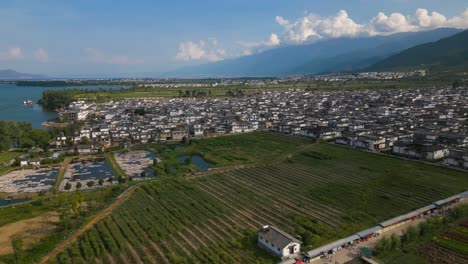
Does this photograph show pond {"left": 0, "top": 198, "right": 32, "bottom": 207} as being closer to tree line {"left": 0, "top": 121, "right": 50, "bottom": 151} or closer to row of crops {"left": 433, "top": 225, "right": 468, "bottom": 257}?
tree line {"left": 0, "top": 121, "right": 50, "bottom": 151}

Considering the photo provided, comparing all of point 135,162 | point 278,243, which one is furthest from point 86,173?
point 278,243

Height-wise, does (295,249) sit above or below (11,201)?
above

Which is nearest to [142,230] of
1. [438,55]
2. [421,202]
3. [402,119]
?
[421,202]

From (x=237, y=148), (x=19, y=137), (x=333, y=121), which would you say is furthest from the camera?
(x=333, y=121)

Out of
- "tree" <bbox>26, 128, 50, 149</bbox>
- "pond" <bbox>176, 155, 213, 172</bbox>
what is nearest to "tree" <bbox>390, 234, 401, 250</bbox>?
"pond" <bbox>176, 155, 213, 172</bbox>

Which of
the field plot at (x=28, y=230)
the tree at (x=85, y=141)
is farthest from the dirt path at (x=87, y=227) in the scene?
the tree at (x=85, y=141)

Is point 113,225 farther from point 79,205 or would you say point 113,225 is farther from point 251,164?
point 251,164

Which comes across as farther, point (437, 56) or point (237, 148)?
point (437, 56)

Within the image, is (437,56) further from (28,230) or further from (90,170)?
(28,230)
